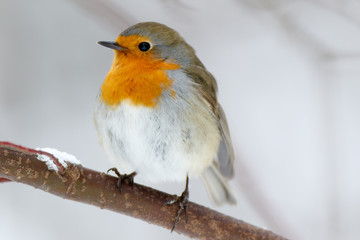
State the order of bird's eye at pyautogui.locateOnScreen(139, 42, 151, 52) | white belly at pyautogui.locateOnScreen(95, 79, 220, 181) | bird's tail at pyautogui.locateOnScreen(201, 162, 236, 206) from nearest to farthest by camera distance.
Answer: white belly at pyautogui.locateOnScreen(95, 79, 220, 181)
bird's eye at pyautogui.locateOnScreen(139, 42, 151, 52)
bird's tail at pyautogui.locateOnScreen(201, 162, 236, 206)

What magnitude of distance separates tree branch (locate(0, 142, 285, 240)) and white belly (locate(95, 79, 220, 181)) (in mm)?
304

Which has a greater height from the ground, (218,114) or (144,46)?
(144,46)

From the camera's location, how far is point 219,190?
3.56 m

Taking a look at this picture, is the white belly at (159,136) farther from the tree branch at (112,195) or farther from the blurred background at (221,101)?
the blurred background at (221,101)

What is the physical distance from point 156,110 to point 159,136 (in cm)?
15

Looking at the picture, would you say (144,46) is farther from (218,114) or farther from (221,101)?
(221,101)

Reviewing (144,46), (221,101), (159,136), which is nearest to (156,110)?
(159,136)

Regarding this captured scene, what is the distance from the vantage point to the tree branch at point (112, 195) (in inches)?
82.6

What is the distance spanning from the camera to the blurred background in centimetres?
450

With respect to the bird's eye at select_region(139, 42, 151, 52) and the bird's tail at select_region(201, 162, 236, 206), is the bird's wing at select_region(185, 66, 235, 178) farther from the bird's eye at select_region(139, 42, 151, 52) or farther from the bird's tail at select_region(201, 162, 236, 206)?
the bird's eye at select_region(139, 42, 151, 52)

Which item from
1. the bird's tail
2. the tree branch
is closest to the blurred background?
the bird's tail

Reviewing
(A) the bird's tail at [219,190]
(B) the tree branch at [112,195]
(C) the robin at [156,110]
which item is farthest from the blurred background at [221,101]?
(B) the tree branch at [112,195]

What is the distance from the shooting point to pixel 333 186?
3.31 metres

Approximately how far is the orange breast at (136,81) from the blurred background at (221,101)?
1.13m
